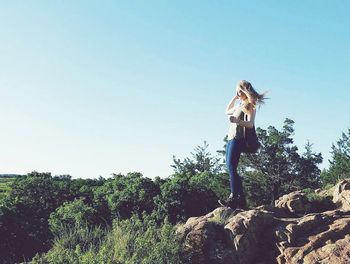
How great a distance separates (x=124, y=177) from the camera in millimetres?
31297

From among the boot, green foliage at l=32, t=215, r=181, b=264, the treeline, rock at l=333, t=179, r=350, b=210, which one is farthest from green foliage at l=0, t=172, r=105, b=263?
rock at l=333, t=179, r=350, b=210

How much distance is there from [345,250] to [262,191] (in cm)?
4477

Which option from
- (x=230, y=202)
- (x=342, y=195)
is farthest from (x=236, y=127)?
(x=342, y=195)

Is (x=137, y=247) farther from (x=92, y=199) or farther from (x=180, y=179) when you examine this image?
(x=92, y=199)

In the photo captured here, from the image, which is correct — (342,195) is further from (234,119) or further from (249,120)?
(234,119)

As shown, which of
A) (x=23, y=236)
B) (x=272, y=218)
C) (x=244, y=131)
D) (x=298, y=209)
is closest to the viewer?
(x=244, y=131)

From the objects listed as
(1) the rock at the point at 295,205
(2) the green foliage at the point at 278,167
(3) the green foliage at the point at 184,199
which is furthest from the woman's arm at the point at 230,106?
(2) the green foliage at the point at 278,167

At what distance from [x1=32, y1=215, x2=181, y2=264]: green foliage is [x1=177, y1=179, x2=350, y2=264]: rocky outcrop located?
1.41 feet

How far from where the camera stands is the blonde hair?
825cm

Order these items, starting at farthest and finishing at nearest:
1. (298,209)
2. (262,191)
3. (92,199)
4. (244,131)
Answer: (262,191), (92,199), (298,209), (244,131)

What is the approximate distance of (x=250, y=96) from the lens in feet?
27.1

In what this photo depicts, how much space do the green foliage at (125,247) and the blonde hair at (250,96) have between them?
102 inches

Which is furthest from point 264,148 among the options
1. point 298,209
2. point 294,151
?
point 298,209

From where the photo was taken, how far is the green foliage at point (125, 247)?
25.3ft
